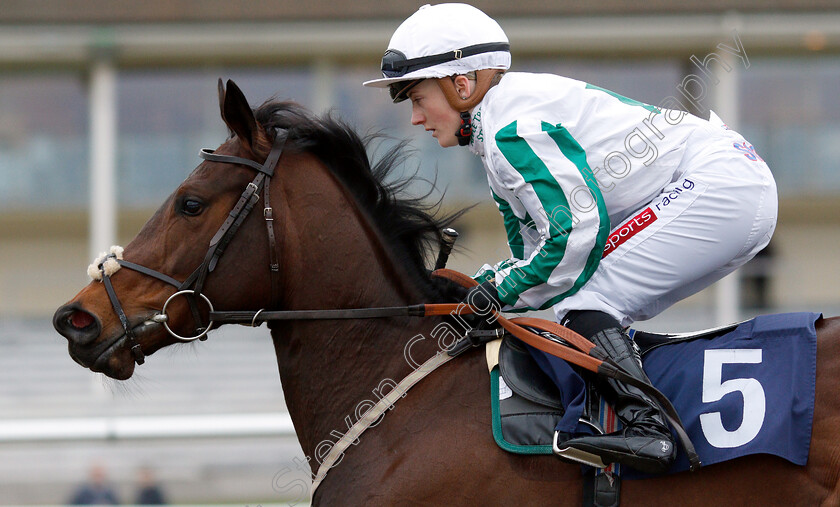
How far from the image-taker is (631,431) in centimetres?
256

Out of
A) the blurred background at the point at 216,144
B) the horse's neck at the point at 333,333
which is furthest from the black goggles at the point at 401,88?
the blurred background at the point at 216,144

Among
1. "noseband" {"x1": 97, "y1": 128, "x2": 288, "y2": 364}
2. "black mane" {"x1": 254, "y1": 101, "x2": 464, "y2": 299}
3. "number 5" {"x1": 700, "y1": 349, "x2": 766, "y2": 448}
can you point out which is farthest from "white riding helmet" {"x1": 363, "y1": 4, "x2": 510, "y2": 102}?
"number 5" {"x1": 700, "y1": 349, "x2": 766, "y2": 448}

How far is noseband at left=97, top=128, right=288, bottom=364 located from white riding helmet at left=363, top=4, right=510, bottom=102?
0.54m

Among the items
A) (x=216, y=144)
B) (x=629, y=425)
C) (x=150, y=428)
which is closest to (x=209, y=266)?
(x=629, y=425)

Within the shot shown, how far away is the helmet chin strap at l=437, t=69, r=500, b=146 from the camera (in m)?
2.98

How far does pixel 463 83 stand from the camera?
297cm

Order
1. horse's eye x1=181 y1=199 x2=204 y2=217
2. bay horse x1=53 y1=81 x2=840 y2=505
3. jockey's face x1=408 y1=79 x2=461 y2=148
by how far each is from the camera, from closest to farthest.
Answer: bay horse x1=53 y1=81 x2=840 y2=505 → horse's eye x1=181 y1=199 x2=204 y2=217 → jockey's face x1=408 y1=79 x2=461 y2=148

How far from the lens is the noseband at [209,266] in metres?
2.82

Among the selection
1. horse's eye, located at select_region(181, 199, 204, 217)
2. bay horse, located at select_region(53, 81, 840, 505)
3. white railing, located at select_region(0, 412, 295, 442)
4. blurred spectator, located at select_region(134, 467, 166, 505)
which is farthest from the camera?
white railing, located at select_region(0, 412, 295, 442)

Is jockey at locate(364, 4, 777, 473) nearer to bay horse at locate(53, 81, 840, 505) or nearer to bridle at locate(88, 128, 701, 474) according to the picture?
bridle at locate(88, 128, 701, 474)

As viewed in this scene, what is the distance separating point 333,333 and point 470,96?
0.92m

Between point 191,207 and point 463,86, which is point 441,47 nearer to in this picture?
point 463,86

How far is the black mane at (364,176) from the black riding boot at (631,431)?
2.27 feet

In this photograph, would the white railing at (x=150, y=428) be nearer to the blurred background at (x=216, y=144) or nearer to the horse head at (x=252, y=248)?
the blurred background at (x=216, y=144)
